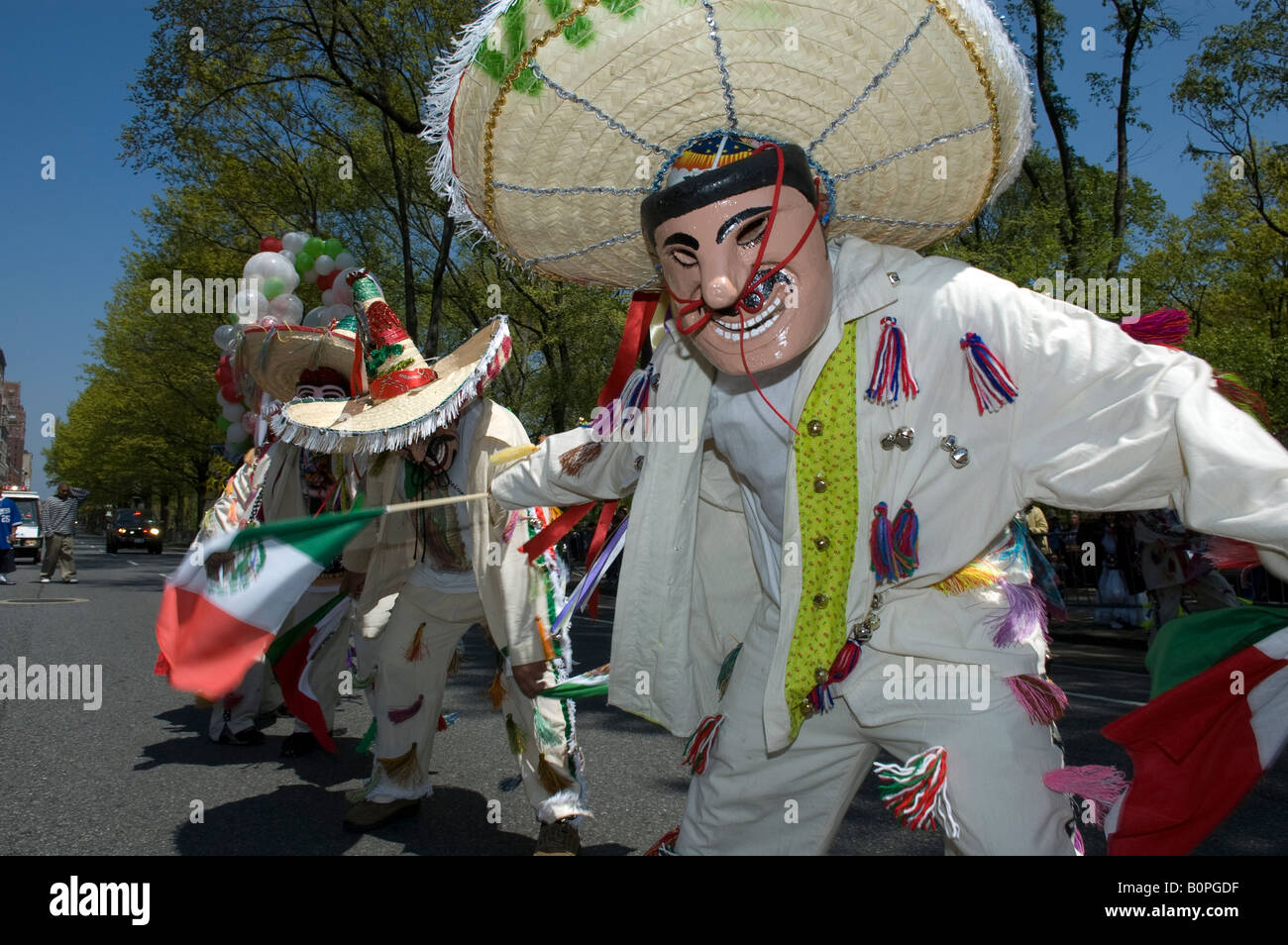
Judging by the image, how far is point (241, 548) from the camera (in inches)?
106

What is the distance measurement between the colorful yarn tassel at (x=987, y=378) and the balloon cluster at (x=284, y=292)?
501 centimetres

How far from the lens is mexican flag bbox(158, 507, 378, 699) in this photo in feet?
8.59

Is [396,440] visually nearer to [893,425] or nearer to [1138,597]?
[893,425]

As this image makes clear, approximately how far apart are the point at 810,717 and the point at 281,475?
4.41 m

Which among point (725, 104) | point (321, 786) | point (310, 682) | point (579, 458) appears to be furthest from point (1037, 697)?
point (310, 682)

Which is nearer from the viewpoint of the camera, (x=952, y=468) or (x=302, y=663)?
(x=952, y=468)

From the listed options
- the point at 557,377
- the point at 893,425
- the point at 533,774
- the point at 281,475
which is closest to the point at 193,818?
the point at 533,774

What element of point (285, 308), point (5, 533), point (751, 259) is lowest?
point (5, 533)

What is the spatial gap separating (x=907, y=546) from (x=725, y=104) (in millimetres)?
1185

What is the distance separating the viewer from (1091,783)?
6.58 ft

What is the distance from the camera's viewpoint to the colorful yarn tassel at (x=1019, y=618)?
A: 84.2 inches

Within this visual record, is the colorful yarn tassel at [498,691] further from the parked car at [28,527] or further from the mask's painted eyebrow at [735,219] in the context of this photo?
the parked car at [28,527]

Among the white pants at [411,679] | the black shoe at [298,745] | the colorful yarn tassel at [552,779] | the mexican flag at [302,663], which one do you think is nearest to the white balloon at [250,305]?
the mexican flag at [302,663]

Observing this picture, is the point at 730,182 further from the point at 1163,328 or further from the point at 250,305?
the point at 250,305
